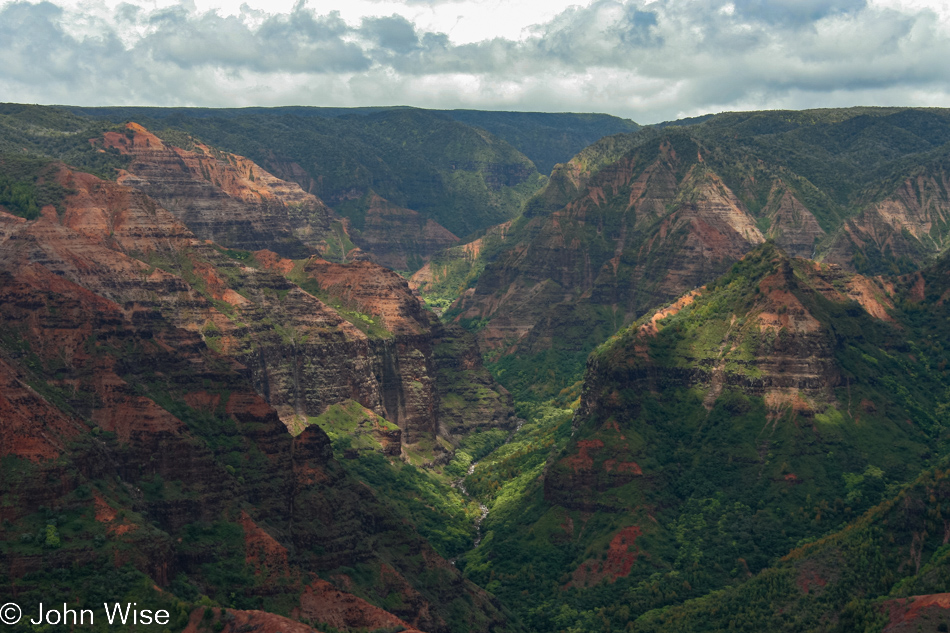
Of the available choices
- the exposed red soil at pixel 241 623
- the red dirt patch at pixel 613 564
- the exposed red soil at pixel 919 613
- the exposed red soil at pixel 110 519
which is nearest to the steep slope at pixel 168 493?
the exposed red soil at pixel 110 519

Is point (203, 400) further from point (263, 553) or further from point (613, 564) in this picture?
point (613, 564)

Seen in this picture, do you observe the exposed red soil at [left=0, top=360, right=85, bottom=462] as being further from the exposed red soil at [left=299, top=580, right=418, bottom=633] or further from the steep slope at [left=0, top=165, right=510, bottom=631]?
the exposed red soil at [left=299, top=580, right=418, bottom=633]

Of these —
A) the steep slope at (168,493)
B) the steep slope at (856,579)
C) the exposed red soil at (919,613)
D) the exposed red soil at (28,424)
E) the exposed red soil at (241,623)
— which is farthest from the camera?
the steep slope at (856,579)

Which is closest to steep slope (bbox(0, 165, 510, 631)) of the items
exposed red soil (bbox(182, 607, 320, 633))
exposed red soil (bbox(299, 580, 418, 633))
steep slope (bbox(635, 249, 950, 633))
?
exposed red soil (bbox(299, 580, 418, 633))

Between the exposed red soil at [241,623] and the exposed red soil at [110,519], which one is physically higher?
the exposed red soil at [110,519]


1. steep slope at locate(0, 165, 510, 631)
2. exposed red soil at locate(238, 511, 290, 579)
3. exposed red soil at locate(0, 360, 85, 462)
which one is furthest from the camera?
exposed red soil at locate(238, 511, 290, 579)

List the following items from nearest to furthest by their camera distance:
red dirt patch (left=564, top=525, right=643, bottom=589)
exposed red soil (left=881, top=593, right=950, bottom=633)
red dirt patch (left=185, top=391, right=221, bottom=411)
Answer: exposed red soil (left=881, top=593, right=950, bottom=633) < red dirt patch (left=185, top=391, right=221, bottom=411) < red dirt patch (left=564, top=525, right=643, bottom=589)

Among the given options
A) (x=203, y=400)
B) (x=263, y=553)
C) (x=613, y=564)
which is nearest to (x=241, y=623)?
(x=263, y=553)

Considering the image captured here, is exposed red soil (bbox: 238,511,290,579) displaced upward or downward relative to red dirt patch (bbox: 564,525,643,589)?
upward

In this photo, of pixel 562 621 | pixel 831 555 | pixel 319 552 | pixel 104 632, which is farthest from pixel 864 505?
pixel 104 632

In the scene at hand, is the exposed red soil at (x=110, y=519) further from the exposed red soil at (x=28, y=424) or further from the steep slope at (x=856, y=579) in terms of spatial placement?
the steep slope at (x=856, y=579)

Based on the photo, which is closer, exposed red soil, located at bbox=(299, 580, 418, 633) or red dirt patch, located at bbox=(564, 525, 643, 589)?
exposed red soil, located at bbox=(299, 580, 418, 633)
